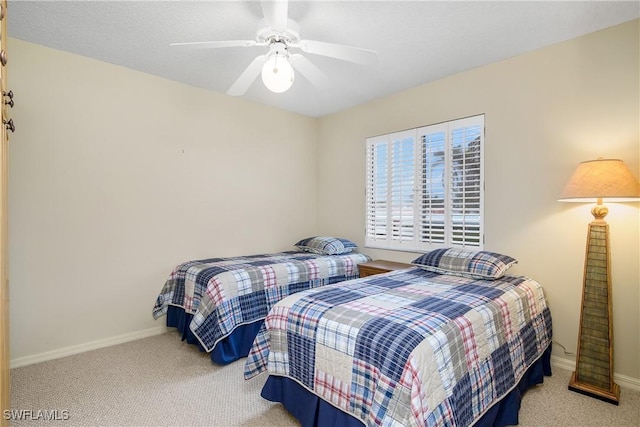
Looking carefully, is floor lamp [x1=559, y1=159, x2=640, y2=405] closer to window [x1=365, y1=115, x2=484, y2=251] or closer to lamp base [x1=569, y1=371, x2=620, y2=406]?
lamp base [x1=569, y1=371, x2=620, y2=406]

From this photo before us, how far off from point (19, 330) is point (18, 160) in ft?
4.18

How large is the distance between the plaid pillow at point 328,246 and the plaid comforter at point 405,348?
4.83ft

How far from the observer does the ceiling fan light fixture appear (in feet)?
6.48

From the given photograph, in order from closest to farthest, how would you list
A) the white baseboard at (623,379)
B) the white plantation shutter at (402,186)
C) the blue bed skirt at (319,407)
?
1. the blue bed skirt at (319,407)
2. the white baseboard at (623,379)
3. the white plantation shutter at (402,186)

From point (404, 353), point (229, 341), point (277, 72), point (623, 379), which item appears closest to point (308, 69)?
point (277, 72)

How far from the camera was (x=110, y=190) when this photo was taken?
295 cm

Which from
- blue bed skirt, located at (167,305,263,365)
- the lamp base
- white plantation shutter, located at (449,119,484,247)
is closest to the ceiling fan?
white plantation shutter, located at (449,119,484,247)

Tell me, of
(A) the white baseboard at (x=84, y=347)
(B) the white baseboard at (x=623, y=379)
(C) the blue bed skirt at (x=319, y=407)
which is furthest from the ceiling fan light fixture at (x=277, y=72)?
(B) the white baseboard at (x=623, y=379)

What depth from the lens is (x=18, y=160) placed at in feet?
8.36

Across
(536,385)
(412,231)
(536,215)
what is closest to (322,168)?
(412,231)

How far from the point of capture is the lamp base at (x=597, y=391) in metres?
2.08

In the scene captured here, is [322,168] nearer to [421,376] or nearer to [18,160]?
[18,160]

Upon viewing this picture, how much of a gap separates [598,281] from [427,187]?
5.08ft

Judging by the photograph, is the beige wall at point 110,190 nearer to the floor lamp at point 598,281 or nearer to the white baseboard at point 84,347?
the white baseboard at point 84,347
